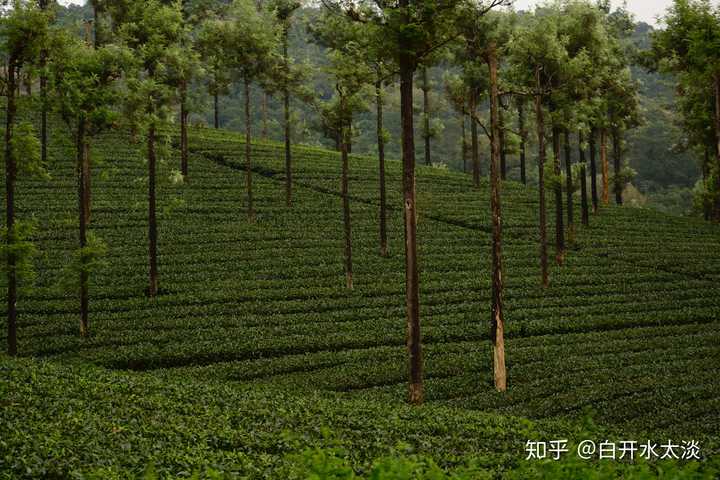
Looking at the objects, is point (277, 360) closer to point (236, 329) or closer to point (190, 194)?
point (236, 329)

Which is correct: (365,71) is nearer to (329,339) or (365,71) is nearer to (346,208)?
(329,339)

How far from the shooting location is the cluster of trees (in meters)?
23.9

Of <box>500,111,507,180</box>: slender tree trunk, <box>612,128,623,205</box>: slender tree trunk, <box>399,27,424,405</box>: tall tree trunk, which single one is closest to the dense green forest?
<box>399,27,424,405</box>: tall tree trunk

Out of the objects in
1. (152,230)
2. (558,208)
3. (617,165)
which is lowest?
(152,230)

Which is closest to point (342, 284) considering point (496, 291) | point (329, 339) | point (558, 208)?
point (329, 339)

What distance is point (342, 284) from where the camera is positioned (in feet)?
Answer: 140

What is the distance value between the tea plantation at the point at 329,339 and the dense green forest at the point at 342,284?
15 cm

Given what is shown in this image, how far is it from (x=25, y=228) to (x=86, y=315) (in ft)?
19.2

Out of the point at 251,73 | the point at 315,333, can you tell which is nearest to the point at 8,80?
the point at 315,333

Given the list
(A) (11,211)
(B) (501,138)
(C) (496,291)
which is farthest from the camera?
(B) (501,138)

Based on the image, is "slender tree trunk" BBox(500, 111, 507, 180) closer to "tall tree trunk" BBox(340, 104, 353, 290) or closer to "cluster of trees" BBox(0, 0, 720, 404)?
"cluster of trees" BBox(0, 0, 720, 404)

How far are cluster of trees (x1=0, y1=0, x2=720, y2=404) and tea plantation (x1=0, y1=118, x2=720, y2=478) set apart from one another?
2.10 meters

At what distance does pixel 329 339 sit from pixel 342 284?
8853mm

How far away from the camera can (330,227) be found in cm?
5366
